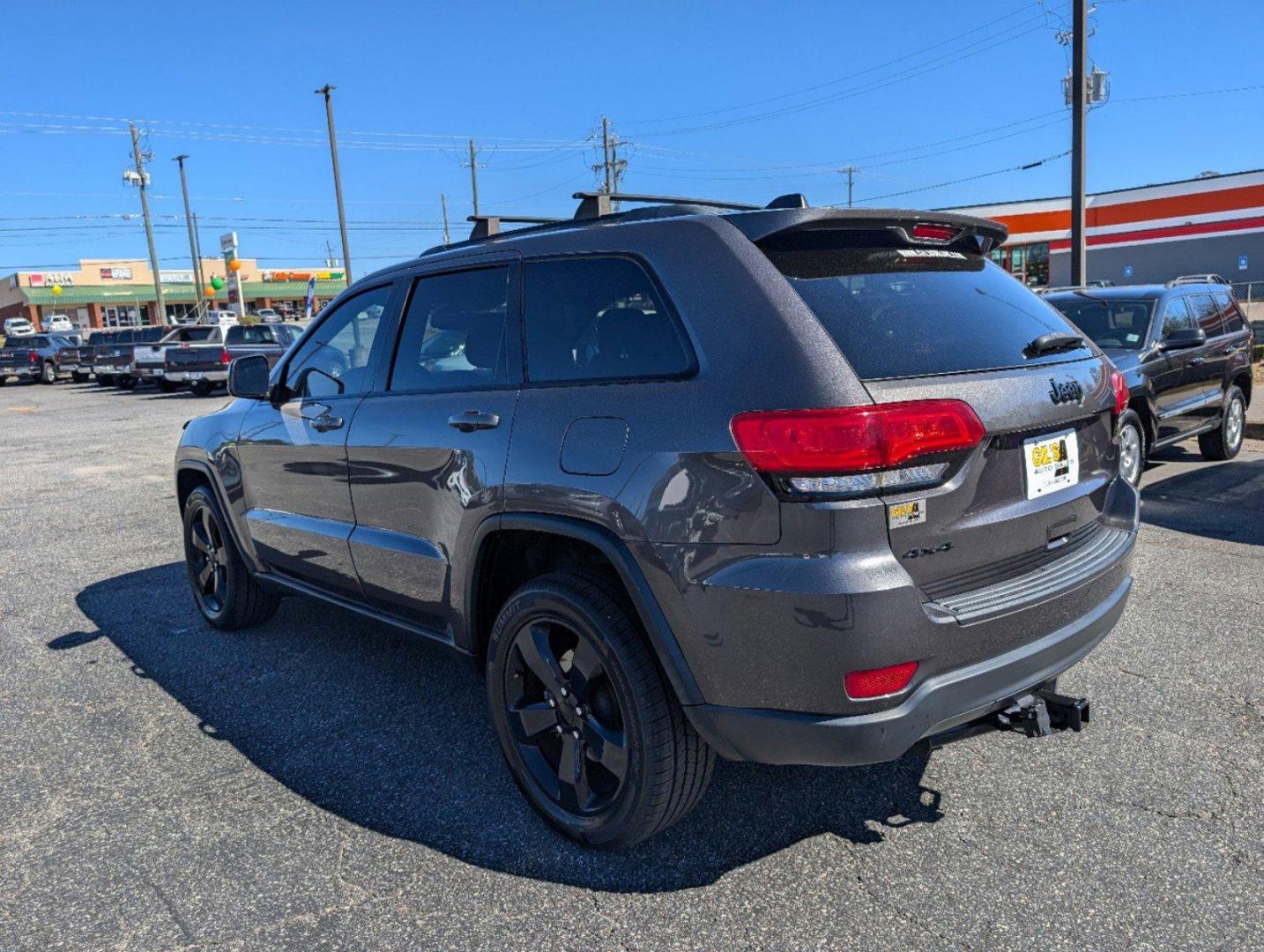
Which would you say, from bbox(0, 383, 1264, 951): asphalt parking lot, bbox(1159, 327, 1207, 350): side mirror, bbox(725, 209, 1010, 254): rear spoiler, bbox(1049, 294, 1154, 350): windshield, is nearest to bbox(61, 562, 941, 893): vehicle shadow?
bbox(0, 383, 1264, 951): asphalt parking lot

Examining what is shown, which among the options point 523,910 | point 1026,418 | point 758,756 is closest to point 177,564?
point 523,910

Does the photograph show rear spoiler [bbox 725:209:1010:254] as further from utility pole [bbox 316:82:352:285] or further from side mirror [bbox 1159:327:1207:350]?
utility pole [bbox 316:82:352:285]

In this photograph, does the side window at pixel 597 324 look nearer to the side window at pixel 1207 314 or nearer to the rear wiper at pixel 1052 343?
the rear wiper at pixel 1052 343

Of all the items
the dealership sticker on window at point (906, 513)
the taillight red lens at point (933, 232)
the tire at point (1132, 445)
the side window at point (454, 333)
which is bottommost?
the tire at point (1132, 445)

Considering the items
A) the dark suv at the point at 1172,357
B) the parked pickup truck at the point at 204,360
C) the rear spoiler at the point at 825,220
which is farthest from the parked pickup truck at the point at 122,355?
the rear spoiler at the point at 825,220

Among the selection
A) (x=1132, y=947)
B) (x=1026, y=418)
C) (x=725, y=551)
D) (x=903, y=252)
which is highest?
(x=903, y=252)

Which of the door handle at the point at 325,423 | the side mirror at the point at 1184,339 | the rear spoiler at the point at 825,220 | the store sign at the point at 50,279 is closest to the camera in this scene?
the rear spoiler at the point at 825,220

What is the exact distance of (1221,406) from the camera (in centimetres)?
888

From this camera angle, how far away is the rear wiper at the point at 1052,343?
112 inches

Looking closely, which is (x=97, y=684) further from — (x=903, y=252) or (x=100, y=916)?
(x=903, y=252)

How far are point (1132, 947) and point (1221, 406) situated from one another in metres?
7.95

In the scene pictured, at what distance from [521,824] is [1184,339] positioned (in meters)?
6.94

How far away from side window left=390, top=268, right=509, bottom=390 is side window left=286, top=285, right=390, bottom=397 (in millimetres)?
246

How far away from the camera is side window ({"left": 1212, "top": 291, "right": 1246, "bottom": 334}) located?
9336mm
